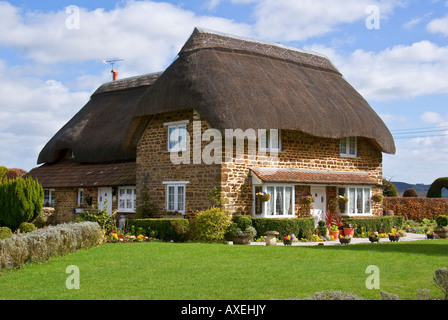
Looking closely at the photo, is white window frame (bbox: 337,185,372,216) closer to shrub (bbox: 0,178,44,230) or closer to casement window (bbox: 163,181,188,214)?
casement window (bbox: 163,181,188,214)

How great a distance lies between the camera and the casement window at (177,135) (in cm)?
2146

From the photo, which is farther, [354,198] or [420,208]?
[420,208]

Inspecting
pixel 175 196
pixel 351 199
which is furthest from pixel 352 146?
pixel 175 196

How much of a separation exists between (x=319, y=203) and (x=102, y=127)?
11963mm

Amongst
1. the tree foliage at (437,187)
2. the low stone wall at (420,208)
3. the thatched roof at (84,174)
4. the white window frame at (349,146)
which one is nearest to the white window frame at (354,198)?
the white window frame at (349,146)

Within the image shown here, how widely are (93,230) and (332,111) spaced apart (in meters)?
11.1

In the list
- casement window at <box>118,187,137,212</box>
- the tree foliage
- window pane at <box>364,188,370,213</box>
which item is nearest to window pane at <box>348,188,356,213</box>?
window pane at <box>364,188,370,213</box>

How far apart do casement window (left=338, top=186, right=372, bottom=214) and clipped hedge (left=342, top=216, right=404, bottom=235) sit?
613mm

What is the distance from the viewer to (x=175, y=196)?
2167 cm

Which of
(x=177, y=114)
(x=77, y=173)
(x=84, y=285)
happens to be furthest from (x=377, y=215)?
(x=84, y=285)

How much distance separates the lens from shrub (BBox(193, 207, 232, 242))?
62.2ft

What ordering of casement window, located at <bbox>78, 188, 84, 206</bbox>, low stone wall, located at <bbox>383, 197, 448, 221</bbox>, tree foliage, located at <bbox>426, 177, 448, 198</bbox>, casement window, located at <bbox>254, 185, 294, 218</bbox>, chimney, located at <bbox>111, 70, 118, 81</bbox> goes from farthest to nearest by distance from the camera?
tree foliage, located at <bbox>426, 177, 448, 198</bbox> → chimney, located at <bbox>111, 70, 118, 81</bbox> → low stone wall, located at <bbox>383, 197, 448, 221</bbox> → casement window, located at <bbox>78, 188, 84, 206</bbox> → casement window, located at <bbox>254, 185, 294, 218</bbox>

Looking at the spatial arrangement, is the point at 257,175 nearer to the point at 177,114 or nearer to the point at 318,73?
the point at 177,114

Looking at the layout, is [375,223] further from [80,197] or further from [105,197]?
[80,197]
